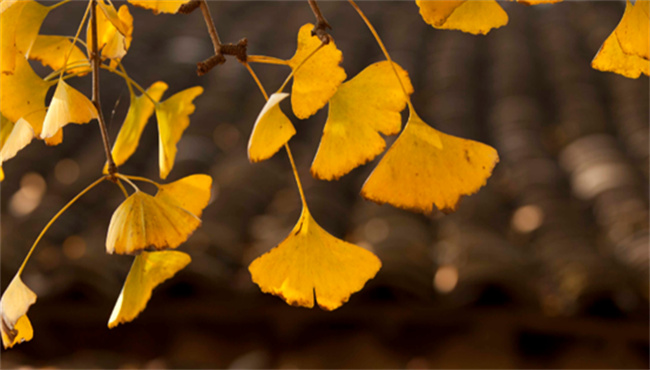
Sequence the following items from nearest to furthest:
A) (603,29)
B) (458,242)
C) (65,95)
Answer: (65,95)
(458,242)
(603,29)

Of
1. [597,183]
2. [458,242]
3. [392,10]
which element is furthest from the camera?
[392,10]

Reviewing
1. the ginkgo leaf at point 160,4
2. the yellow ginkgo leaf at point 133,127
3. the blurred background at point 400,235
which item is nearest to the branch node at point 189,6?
the ginkgo leaf at point 160,4

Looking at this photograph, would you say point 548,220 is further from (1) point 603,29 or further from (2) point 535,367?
(1) point 603,29

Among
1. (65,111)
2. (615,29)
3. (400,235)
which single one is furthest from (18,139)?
(400,235)

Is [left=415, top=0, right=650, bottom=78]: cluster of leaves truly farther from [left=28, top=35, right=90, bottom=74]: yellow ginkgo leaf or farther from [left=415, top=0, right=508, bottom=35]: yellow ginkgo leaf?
[left=28, top=35, right=90, bottom=74]: yellow ginkgo leaf

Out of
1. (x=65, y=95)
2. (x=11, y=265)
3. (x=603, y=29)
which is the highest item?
(x=65, y=95)

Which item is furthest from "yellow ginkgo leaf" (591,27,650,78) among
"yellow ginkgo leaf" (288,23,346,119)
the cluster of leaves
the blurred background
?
the blurred background

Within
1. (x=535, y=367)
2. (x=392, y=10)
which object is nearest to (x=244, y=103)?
(x=392, y=10)
